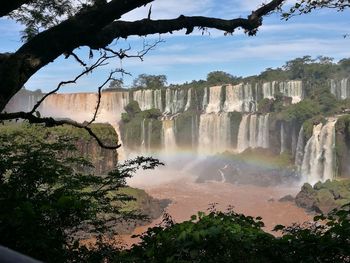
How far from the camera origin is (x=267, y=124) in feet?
146

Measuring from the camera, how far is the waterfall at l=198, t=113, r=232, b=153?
46625 millimetres

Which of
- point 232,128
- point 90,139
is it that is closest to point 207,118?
point 232,128

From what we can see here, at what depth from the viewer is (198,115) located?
48.6 m

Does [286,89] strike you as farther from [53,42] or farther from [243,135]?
[53,42]

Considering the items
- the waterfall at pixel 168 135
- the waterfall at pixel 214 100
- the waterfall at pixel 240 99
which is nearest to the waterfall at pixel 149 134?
the waterfall at pixel 168 135

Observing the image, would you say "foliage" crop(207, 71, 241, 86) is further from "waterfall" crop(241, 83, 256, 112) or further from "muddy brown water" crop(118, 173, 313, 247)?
"muddy brown water" crop(118, 173, 313, 247)

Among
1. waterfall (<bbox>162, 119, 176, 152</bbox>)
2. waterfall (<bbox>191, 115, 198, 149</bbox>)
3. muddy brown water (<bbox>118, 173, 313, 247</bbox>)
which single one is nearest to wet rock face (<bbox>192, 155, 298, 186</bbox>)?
muddy brown water (<bbox>118, 173, 313, 247</bbox>)

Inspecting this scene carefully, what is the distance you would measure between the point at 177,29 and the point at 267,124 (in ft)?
131

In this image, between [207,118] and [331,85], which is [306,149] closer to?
[207,118]

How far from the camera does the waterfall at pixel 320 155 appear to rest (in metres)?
34.9

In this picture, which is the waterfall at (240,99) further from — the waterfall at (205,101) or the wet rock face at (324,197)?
the wet rock face at (324,197)

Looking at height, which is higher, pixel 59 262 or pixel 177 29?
pixel 177 29

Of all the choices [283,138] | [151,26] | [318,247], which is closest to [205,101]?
[283,138]

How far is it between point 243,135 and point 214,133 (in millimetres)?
3551
